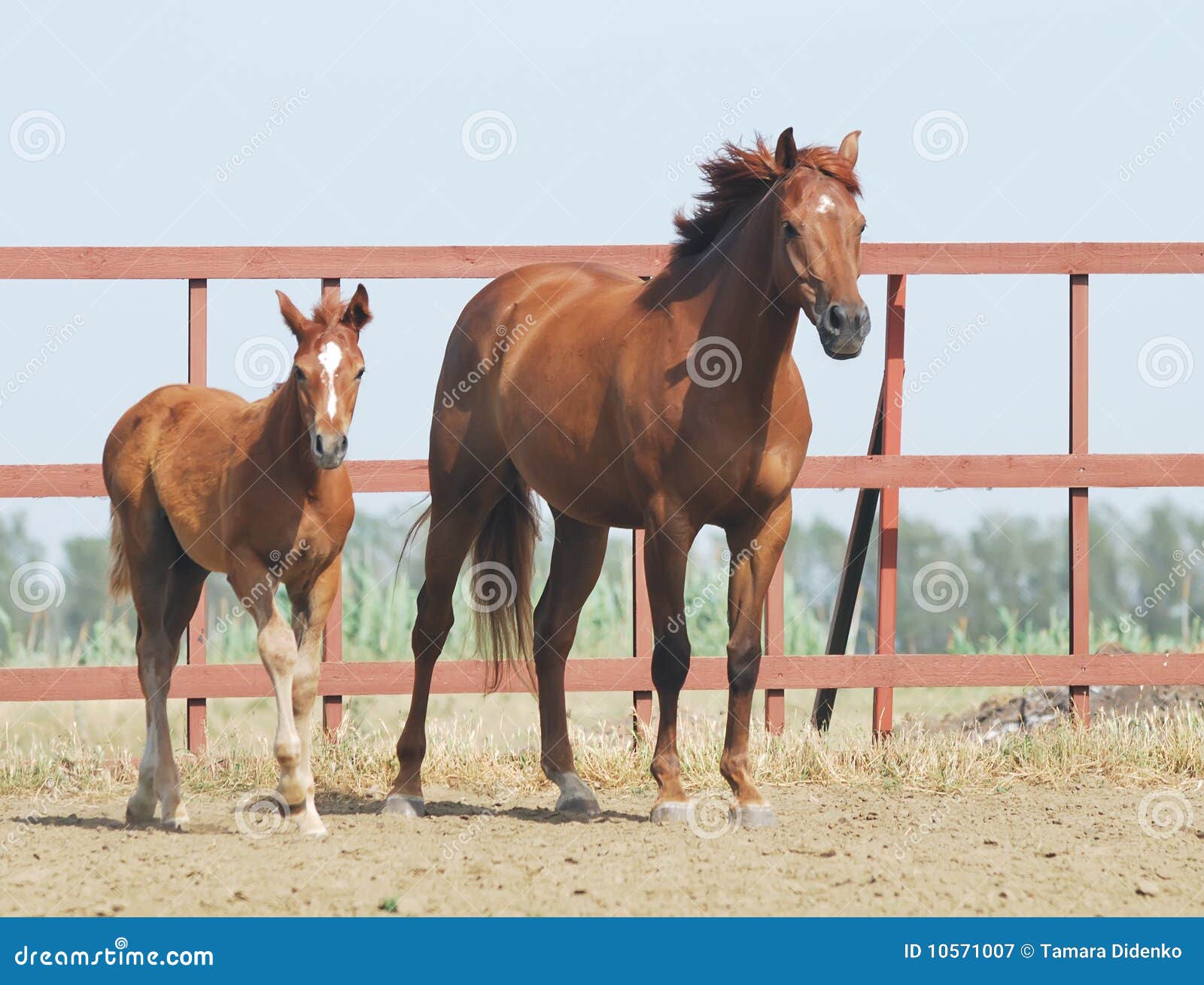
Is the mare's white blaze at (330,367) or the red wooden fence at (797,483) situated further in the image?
the red wooden fence at (797,483)

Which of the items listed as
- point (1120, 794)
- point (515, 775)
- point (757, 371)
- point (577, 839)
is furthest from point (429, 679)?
point (1120, 794)

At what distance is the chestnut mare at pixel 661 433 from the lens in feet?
18.8

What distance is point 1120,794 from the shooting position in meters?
6.76

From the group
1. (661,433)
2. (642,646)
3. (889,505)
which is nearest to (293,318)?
(661,433)

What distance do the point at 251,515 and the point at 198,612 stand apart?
6.53ft

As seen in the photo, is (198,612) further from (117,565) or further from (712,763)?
(712,763)

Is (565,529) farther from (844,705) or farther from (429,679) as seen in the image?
(844,705)

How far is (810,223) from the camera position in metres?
5.46

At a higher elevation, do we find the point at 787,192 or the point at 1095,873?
the point at 787,192

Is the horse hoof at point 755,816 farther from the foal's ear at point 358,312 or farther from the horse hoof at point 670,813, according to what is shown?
the foal's ear at point 358,312

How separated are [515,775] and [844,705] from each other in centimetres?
635

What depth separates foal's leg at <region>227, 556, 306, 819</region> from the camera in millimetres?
5430

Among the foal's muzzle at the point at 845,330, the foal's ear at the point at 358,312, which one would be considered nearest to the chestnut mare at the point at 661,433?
the foal's muzzle at the point at 845,330

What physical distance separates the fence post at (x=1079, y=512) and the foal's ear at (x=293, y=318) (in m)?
4.19
